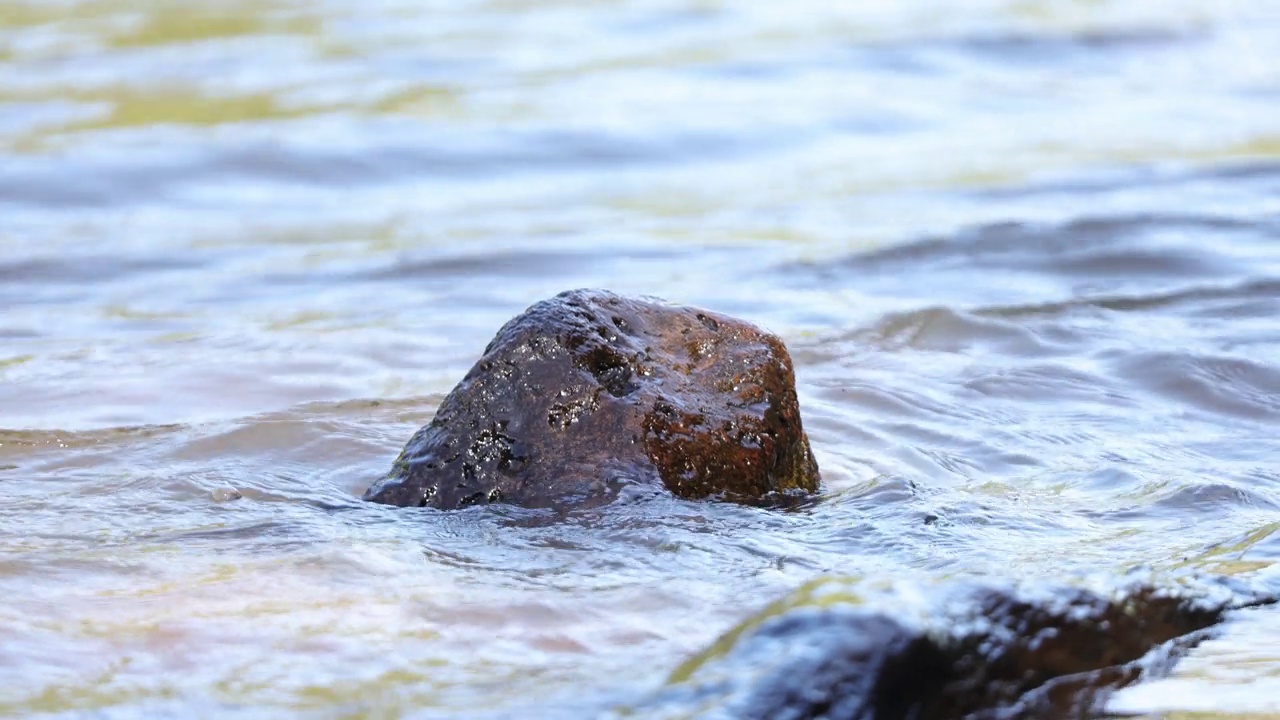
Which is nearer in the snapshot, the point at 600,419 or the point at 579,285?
the point at 600,419

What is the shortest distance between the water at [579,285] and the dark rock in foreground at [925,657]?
3.8 inches

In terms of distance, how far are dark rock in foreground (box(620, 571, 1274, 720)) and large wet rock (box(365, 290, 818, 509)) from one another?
916 mm

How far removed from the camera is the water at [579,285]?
2939 mm

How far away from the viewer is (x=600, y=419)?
11.5 feet

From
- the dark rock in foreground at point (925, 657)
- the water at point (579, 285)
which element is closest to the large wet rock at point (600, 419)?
the water at point (579, 285)

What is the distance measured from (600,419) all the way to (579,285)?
3032 millimetres

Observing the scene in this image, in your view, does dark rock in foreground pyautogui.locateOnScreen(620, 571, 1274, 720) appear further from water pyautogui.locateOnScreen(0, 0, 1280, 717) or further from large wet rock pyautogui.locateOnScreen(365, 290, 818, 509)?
large wet rock pyautogui.locateOnScreen(365, 290, 818, 509)

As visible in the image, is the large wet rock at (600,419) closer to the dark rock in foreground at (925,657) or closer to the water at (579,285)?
the water at (579,285)

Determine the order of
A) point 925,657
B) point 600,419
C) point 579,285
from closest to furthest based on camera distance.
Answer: point 925,657 < point 600,419 < point 579,285

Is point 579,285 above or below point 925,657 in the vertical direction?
above

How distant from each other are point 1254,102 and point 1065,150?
1776 mm

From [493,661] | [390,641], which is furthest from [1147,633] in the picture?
[390,641]

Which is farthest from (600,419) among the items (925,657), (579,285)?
(579,285)

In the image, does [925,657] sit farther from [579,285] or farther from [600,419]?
[579,285]
